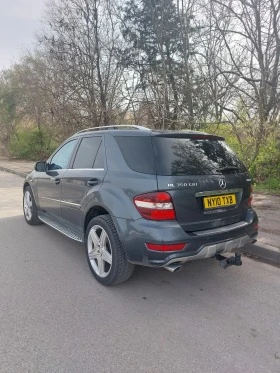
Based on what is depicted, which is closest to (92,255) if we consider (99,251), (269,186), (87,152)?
(99,251)

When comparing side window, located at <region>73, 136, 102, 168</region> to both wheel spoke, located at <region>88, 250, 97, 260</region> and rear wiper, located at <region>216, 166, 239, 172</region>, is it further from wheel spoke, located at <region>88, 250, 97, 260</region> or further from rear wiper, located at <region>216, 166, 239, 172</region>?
rear wiper, located at <region>216, 166, 239, 172</region>

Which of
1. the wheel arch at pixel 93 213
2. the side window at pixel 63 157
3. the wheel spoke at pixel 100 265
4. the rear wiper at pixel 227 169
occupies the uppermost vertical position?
the side window at pixel 63 157

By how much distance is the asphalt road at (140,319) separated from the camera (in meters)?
2.27

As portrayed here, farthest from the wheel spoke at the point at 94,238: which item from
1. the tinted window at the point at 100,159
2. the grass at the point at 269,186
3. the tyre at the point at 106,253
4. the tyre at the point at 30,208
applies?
the grass at the point at 269,186

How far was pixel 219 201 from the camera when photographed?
3160 mm

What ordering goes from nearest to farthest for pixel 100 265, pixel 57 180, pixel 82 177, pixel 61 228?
pixel 100 265 < pixel 82 177 < pixel 61 228 < pixel 57 180

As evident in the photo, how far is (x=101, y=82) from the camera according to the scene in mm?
14094

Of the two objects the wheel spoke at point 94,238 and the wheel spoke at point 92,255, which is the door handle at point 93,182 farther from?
the wheel spoke at point 92,255

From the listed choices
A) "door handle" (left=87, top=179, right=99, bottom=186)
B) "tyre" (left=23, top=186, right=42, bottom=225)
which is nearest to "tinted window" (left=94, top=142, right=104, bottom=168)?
"door handle" (left=87, top=179, right=99, bottom=186)

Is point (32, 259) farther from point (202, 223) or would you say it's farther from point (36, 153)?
point (36, 153)

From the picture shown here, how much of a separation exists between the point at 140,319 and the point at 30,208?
3.63 m

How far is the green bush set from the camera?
1988 centimetres

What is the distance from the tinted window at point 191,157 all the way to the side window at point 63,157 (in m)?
1.74

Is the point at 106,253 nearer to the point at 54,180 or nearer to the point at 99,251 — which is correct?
the point at 99,251
